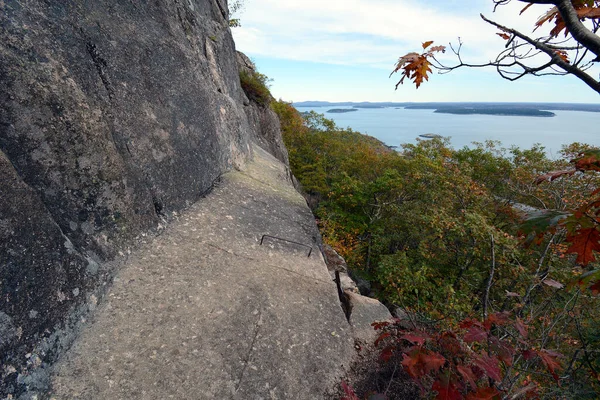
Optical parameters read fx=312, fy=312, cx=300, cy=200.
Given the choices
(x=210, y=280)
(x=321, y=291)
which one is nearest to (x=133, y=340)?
(x=210, y=280)

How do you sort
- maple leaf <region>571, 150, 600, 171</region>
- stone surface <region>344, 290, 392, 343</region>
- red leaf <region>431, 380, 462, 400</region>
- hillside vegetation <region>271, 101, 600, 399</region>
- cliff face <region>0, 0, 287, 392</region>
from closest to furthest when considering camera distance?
maple leaf <region>571, 150, 600, 171</region>, red leaf <region>431, 380, 462, 400</region>, cliff face <region>0, 0, 287, 392</region>, stone surface <region>344, 290, 392, 343</region>, hillside vegetation <region>271, 101, 600, 399</region>

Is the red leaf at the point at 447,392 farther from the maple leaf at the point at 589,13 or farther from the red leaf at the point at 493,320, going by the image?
the maple leaf at the point at 589,13

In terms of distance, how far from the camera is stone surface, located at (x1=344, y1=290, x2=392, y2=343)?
17.2 feet

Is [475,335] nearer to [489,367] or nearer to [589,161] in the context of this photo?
[489,367]

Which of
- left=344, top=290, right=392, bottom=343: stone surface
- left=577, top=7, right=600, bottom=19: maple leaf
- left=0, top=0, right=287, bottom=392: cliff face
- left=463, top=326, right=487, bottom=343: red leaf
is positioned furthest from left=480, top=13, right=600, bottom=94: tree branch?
left=0, top=0, right=287, bottom=392: cliff face

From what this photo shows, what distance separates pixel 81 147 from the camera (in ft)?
13.6

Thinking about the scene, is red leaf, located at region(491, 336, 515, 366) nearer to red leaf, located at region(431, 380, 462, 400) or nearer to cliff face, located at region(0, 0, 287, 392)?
red leaf, located at region(431, 380, 462, 400)

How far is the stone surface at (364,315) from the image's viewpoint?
524 cm

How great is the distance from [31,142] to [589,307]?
15.4 metres

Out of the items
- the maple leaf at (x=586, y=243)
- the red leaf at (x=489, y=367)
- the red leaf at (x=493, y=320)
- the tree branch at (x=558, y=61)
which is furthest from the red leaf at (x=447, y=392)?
the tree branch at (x=558, y=61)

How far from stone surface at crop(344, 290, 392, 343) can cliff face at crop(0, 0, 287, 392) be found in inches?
149

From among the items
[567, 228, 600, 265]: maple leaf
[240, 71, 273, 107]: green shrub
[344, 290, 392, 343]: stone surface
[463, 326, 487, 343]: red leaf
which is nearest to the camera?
[567, 228, 600, 265]: maple leaf

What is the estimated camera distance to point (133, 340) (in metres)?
3.75

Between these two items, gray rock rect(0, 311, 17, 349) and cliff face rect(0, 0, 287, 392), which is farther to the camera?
cliff face rect(0, 0, 287, 392)
